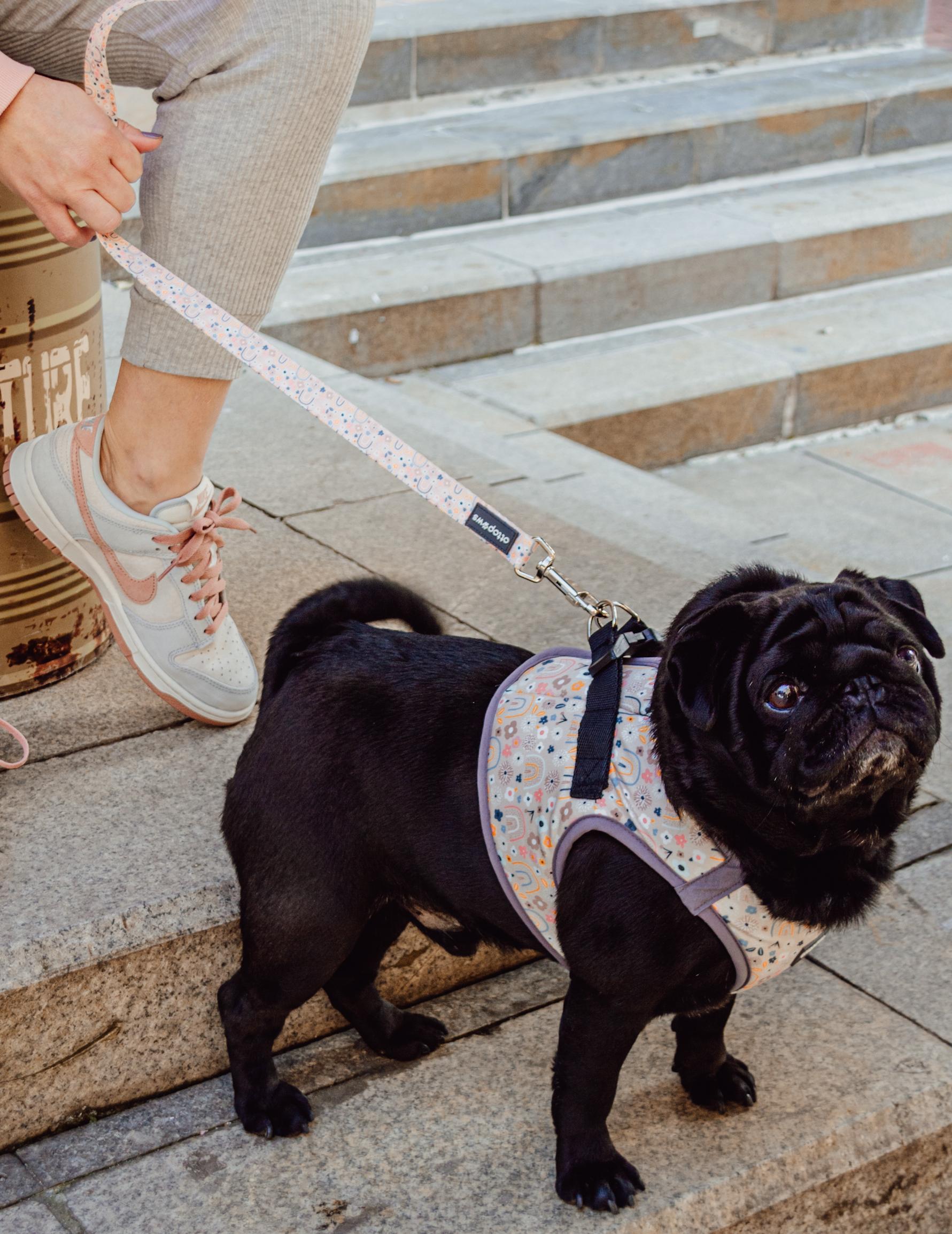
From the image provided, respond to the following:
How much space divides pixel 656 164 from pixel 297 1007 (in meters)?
5.95

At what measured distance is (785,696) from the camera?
1641 millimetres

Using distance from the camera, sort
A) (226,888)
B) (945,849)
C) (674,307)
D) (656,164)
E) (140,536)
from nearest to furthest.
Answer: (226,888), (140,536), (945,849), (674,307), (656,164)

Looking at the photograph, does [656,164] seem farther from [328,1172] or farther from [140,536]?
[328,1172]

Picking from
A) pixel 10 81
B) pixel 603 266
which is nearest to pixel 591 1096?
pixel 10 81

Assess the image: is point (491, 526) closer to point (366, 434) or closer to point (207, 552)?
point (366, 434)

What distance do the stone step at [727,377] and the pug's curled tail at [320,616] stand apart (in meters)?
3.23

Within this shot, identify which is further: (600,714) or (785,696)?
(600,714)

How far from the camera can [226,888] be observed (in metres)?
2.15

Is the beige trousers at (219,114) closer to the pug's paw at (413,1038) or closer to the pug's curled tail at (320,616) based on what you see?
the pug's curled tail at (320,616)

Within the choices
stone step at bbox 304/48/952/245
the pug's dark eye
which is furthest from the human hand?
stone step at bbox 304/48/952/245

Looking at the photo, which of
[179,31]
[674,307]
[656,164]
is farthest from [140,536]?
[656,164]

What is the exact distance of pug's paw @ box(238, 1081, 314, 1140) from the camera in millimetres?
2021

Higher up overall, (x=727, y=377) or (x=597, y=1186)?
(x=597, y=1186)

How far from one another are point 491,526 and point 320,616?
30 centimetres
